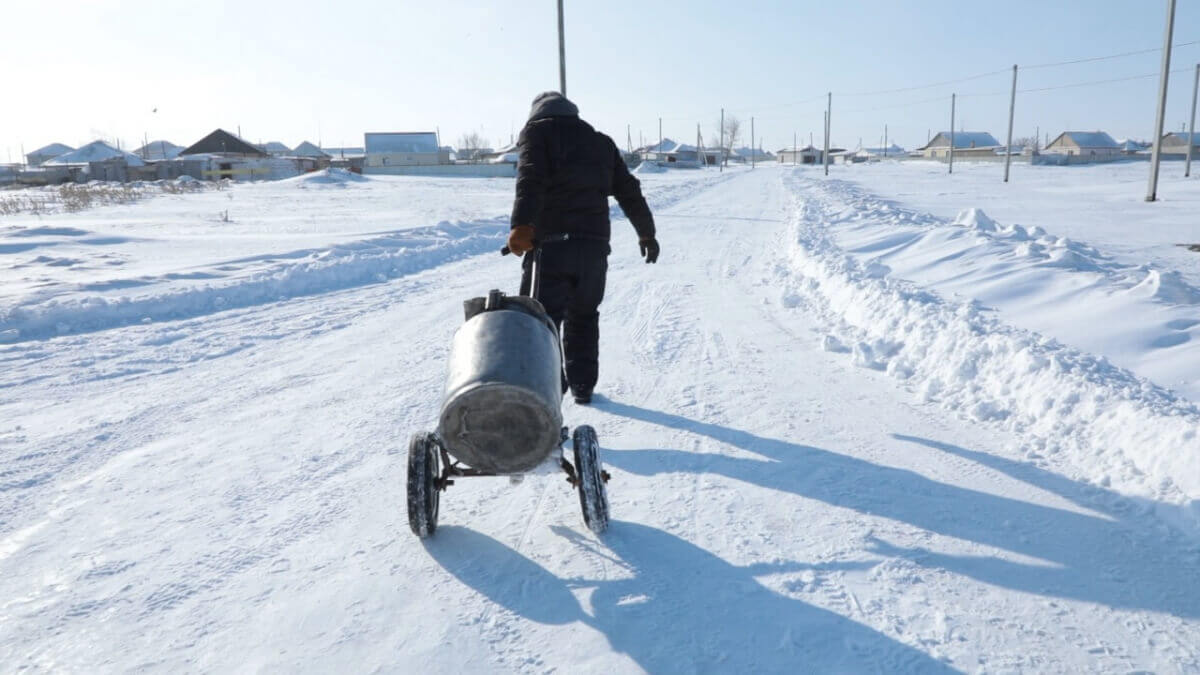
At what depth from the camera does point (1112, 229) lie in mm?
13844

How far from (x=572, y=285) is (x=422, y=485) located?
1.68m

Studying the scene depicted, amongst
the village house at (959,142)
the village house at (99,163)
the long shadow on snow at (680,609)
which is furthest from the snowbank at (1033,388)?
the village house at (959,142)

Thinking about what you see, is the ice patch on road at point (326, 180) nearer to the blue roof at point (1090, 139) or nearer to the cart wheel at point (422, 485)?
the cart wheel at point (422, 485)

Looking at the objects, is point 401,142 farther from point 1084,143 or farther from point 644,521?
point 1084,143

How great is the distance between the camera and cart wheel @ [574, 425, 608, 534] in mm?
2914

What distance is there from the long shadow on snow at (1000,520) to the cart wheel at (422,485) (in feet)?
3.64

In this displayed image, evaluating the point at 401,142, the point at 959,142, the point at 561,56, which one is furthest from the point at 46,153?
the point at 959,142

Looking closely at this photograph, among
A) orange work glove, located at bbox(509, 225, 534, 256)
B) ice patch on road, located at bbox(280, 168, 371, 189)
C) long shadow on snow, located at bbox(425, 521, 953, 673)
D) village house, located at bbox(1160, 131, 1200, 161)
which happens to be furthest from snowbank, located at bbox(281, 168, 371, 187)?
village house, located at bbox(1160, 131, 1200, 161)

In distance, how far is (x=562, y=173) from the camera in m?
3.87

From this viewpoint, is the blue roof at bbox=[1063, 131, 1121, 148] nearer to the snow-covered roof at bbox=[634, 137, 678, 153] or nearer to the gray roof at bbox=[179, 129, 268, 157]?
the snow-covered roof at bbox=[634, 137, 678, 153]

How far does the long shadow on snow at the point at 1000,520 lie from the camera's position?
2582 millimetres

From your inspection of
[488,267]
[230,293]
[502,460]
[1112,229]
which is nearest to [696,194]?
[1112,229]

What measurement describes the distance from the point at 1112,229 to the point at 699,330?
1175cm

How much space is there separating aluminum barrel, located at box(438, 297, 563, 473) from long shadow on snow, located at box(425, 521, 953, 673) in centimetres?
41
